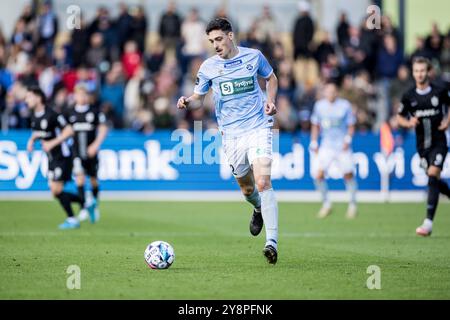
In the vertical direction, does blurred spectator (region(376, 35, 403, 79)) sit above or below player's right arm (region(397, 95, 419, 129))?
above

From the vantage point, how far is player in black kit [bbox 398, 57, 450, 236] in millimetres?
14516

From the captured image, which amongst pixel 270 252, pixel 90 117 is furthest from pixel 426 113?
pixel 90 117

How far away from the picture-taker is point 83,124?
711 inches

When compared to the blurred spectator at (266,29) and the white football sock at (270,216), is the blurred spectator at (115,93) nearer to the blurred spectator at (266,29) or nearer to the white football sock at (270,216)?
the blurred spectator at (266,29)

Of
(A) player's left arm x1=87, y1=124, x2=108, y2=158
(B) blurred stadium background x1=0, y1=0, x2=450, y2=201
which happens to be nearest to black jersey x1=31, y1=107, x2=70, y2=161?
(A) player's left arm x1=87, y1=124, x2=108, y2=158

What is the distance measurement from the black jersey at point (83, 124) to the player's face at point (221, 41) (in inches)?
280

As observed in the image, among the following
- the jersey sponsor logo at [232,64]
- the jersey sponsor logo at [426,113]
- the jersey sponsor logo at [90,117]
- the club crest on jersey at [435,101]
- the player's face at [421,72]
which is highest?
the jersey sponsor logo at [232,64]

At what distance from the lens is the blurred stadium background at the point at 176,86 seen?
77.3 ft

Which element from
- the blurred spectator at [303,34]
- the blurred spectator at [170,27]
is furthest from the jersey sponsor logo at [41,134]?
the blurred spectator at [303,34]

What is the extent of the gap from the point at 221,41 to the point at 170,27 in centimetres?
1597

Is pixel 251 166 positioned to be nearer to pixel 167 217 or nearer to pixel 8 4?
pixel 167 217

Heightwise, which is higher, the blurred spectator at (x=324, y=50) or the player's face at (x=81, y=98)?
the blurred spectator at (x=324, y=50)

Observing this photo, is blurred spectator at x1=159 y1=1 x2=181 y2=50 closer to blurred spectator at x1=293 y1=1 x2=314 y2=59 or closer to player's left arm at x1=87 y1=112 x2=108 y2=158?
blurred spectator at x1=293 y1=1 x2=314 y2=59
